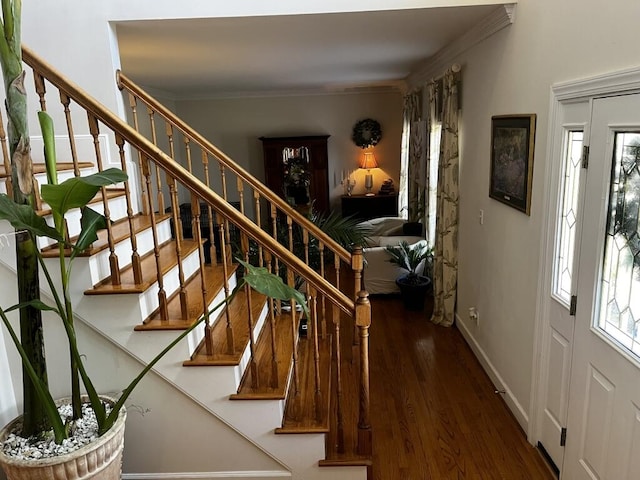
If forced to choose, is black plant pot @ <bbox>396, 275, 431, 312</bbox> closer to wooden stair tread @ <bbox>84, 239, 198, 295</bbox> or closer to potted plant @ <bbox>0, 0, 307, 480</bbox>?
wooden stair tread @ <bbox>84, 239, 198, 295</bbox>

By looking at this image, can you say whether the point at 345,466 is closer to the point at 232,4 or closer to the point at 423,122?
the point at 232,4

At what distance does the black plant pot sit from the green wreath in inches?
142

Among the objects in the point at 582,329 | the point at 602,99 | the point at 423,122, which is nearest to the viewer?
the point at 602,99

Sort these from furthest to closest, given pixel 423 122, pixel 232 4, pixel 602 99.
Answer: pixel 423 122 → pixel 232 4 → pixel 602 99

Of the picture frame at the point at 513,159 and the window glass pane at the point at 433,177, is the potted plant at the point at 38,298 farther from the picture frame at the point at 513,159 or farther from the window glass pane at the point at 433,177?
the window glass pane at the point at 433,177

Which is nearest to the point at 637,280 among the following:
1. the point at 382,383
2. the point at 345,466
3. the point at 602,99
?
the point at 602,99

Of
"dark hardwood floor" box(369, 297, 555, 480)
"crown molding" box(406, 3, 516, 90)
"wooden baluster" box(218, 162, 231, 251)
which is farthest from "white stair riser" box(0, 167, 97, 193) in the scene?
"crown molding" box(406, 3, 516, 90)

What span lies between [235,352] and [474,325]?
7.53ft

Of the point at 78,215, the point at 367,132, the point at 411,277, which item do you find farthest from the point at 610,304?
the point at 367,132

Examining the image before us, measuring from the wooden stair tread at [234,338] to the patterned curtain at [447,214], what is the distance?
6.36ft

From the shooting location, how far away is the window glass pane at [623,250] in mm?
1836

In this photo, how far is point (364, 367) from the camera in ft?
7.28

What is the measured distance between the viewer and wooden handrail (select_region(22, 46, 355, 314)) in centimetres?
201

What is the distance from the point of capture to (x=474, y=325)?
12.8ft
